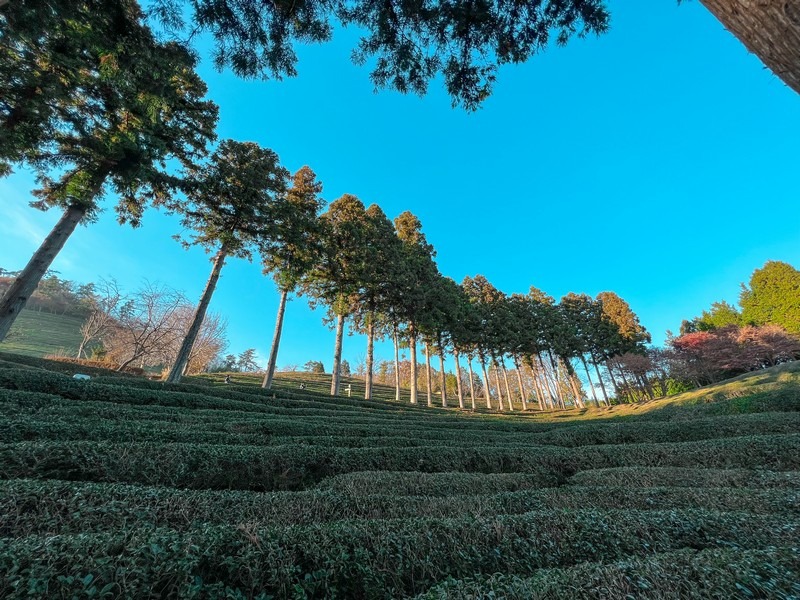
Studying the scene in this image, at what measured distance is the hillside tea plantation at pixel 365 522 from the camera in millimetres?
1438

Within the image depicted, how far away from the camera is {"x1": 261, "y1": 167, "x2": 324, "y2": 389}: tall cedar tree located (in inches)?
591

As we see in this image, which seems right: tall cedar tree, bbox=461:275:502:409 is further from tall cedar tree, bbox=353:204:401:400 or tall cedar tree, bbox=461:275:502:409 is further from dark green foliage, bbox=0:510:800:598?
dark green foliage, bbox=0:510:800:598

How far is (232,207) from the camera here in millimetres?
13828

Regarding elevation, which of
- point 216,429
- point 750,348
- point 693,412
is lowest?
point 216,429

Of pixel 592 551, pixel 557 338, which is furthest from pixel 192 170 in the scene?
pixel 557 338

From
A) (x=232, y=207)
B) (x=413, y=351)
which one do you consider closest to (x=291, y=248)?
(x=232, y=207)

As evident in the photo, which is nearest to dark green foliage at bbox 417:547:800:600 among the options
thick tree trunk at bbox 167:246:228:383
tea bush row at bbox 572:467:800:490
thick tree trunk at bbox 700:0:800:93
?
thick tree trunk at bbox 700:0:800:93

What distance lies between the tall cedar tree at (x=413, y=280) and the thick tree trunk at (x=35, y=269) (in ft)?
51.4

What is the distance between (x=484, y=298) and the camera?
33562 mm

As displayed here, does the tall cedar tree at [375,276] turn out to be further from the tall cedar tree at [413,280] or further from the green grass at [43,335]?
the green grass at [43,335]

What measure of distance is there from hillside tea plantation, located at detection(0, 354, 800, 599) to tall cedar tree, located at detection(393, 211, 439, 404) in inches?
693

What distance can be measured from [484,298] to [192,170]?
27.6 m

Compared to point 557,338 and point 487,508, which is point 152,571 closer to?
point 487,508

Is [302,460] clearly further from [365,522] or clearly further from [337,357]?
[337,357]
